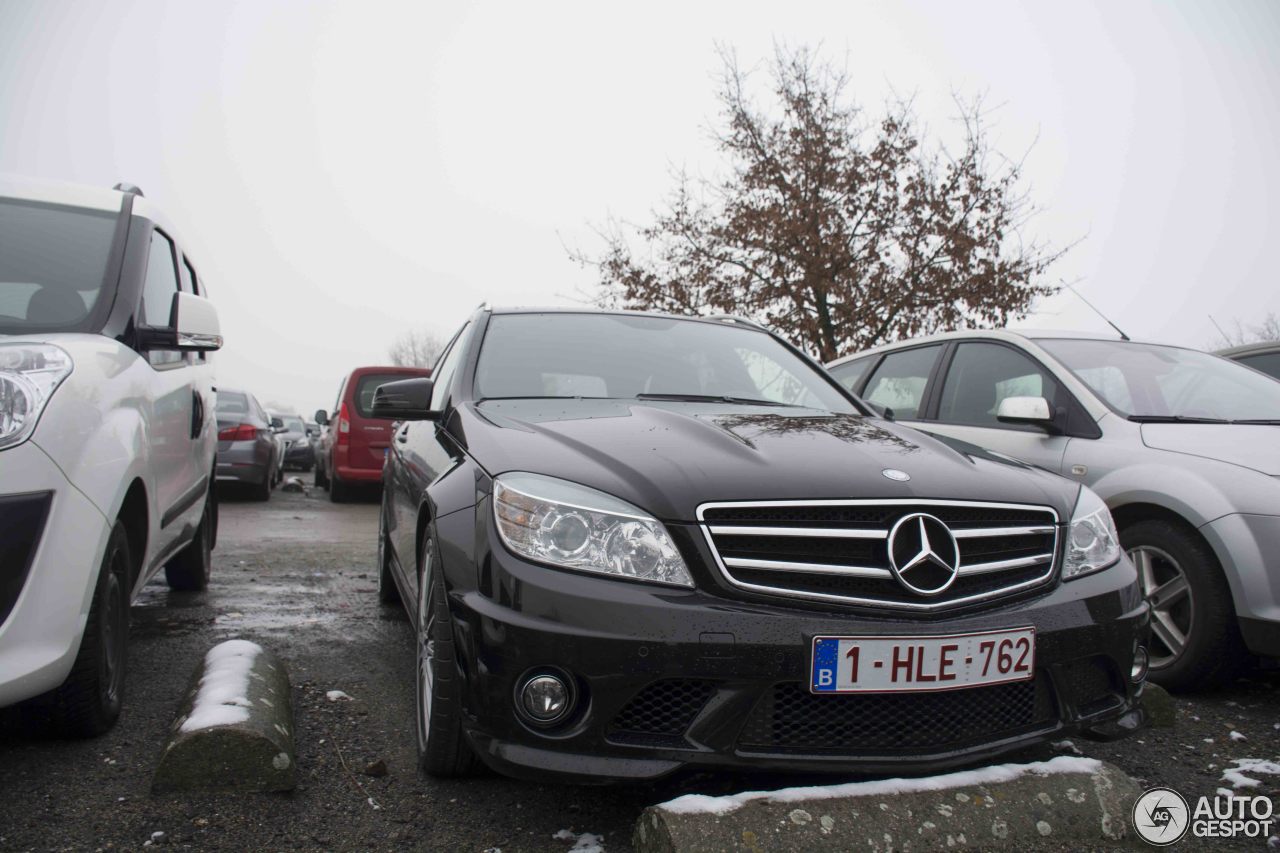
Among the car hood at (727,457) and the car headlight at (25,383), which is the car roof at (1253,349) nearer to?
the car hood at (727,457)

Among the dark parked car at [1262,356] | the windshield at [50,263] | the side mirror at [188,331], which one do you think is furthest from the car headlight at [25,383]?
the dark parked car at [1262,356]

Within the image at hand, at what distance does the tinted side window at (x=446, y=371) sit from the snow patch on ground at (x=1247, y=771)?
9.03 feet

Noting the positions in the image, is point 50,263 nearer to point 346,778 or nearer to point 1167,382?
point 346,778

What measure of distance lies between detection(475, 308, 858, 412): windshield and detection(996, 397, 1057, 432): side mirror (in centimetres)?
91

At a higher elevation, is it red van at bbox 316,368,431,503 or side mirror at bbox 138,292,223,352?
side mirror at bbox 138,292,223,352

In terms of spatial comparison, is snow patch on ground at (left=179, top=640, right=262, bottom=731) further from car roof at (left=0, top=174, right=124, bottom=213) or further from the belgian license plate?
car roof at (left=0, top=174, right=124, bottom=213)

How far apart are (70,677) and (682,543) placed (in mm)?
1786

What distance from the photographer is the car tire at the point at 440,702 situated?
7.97ft

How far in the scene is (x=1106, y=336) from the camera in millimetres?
5090

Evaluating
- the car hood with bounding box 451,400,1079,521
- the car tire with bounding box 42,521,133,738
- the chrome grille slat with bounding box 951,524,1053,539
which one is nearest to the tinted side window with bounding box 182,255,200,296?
the car tire with bounding box 42,521,133,738

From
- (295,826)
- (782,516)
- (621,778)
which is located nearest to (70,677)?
(295,826)

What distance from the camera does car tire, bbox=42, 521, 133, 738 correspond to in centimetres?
272

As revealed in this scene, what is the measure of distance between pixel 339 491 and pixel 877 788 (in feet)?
36.6

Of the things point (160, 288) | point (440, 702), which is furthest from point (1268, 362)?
point (160, 288)
